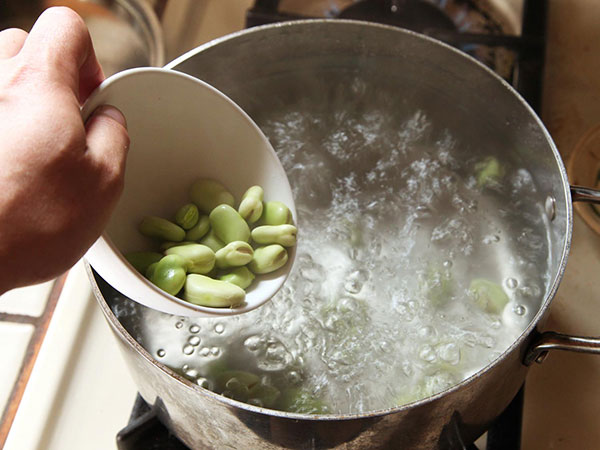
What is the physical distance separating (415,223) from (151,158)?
0.32 metres

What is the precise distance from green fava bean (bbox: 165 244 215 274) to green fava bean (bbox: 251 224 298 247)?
0.05m

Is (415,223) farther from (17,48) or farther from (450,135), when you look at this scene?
(17,48)

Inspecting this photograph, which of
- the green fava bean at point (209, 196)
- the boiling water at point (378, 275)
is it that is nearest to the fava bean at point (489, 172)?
the boiling water at point (378, 275)

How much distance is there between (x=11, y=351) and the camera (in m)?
0.70

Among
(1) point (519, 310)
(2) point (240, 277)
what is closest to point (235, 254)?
(2) point (240, 277)

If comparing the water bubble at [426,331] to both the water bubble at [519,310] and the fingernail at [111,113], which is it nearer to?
the water bubble at [519,310]

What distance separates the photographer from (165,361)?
633mm

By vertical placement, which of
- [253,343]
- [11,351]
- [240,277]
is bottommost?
[11,351]

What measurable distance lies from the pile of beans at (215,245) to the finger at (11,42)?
0.19 metres

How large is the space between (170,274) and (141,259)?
0.14 feet

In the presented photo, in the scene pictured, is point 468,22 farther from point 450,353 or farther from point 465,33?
point 450,353

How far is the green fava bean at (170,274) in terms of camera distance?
1.67 ft

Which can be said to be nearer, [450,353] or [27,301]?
[450,353]

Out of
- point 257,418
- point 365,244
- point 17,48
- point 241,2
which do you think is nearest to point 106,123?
point 17,48
